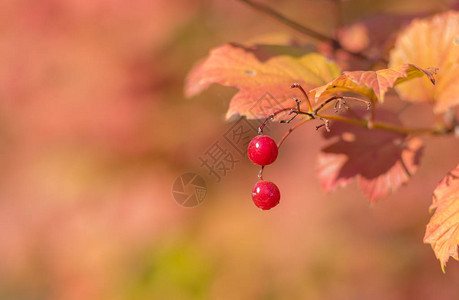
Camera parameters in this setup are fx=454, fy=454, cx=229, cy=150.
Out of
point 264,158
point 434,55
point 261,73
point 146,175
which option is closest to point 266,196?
point 264,158

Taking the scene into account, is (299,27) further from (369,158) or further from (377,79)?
(377,79)

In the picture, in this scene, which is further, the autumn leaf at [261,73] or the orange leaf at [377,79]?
the autumn leaf at [261,73]

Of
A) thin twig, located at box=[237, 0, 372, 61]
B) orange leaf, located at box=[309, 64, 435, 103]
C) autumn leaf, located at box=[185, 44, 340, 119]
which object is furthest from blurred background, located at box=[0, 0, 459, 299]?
orange leaf, located at box=[309, 64, 435, 103]

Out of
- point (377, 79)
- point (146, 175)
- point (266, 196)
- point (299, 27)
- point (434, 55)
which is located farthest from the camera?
point (146, 175)

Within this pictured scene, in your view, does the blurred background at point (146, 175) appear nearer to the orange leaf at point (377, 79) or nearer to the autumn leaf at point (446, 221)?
the autumn leaf at point (446, 221)

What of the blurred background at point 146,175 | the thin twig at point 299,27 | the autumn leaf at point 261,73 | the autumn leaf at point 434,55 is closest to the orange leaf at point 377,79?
the autumn leaf at point 261,73

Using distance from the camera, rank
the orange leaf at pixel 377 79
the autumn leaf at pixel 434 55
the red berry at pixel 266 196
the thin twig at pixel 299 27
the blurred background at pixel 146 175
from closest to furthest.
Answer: the orange leaf at pixel 377 79 < the red berry at pixel 266 196 < the autumn leaf at pixel 434 55 < the thin twig at pixel 299 27 < the blurred background at pixel 146 175
